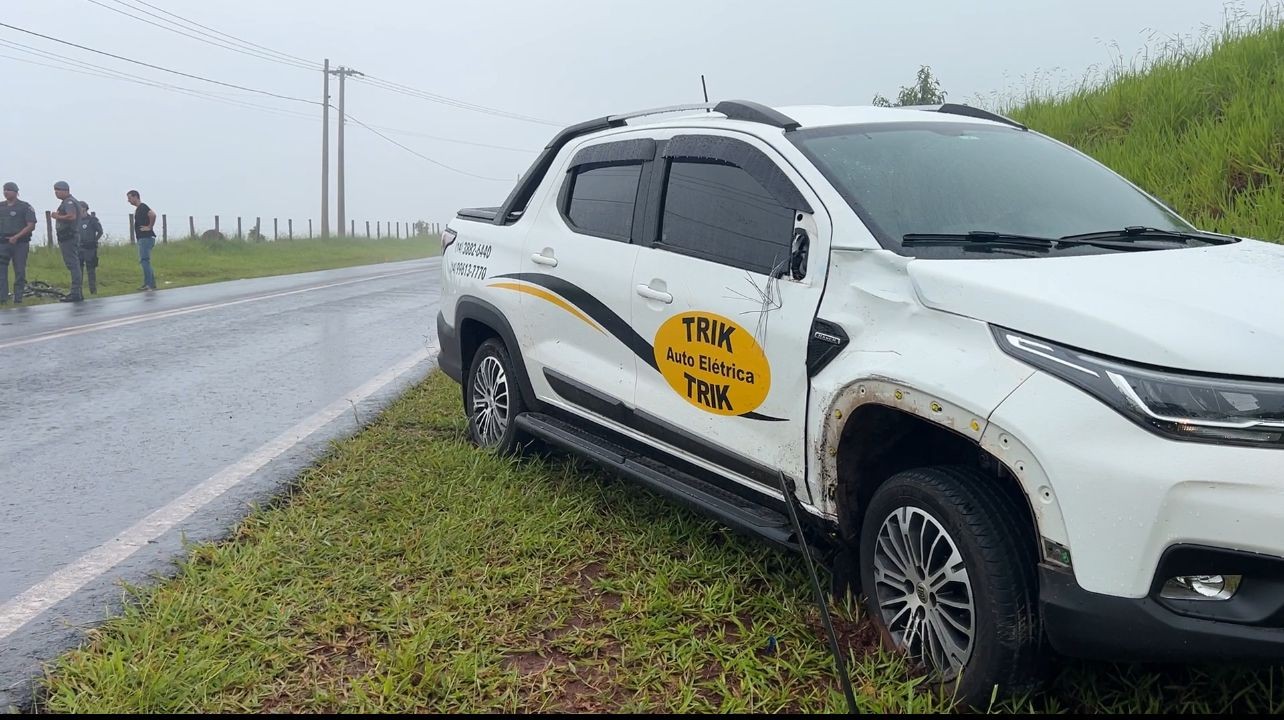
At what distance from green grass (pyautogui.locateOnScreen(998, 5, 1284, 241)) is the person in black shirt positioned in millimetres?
15116

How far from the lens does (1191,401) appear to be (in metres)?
2.46

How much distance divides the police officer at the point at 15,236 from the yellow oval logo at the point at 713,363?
15.4 m

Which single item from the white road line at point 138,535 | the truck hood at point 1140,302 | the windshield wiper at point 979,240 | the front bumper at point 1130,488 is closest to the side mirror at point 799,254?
the windshield wiper at point 979,240

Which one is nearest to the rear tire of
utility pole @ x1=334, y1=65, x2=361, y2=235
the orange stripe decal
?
the orange stripe decal

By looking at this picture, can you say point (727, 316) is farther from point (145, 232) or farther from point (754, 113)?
point (145, 232)

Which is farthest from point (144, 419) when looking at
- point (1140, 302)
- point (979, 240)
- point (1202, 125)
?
point (1202, 125)

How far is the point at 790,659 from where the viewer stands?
3.39m

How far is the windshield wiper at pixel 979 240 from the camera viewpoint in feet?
10.9

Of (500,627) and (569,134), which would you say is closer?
(500,627)

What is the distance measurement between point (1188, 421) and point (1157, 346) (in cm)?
20

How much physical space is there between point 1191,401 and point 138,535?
164 inches

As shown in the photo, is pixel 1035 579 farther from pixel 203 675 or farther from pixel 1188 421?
pixel 203 675

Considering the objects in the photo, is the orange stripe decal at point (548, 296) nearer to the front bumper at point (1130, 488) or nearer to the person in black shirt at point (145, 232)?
the front bumper at point (1130, 488)

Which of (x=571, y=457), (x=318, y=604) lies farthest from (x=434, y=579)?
(x=571, y=457)
